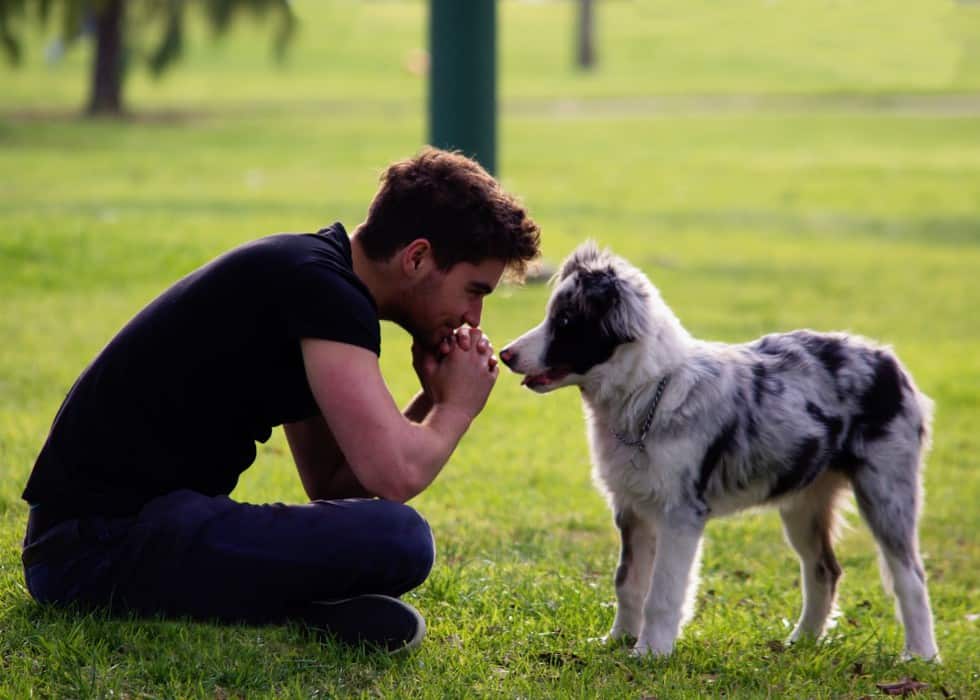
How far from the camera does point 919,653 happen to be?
5.70 m

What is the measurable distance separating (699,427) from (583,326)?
585mm

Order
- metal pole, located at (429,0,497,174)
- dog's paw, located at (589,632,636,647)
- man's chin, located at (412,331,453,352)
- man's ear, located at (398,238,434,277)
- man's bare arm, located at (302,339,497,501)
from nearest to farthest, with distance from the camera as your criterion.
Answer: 1. man's bare arm, located at (302,339,497,501)
2. man's ear, located at (398,238,434,277)
3. man's chin, located at (412,331,453,352)
4. dog's paw, located at (589,632,636,647)
5. metal pole, located at (429,0,497,174)

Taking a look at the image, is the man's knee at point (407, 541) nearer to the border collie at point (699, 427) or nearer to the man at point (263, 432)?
the man at point (263, 432)

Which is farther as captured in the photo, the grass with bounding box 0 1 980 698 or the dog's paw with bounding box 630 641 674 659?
the dog's paw with bounding box 630 641 674 659

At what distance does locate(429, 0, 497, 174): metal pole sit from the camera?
45.6 ft

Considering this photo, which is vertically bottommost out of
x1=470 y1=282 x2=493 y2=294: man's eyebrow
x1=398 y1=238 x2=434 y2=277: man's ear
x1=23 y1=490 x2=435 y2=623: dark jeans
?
x1=23 y1=490 x2=435 y2=623: dark jeans

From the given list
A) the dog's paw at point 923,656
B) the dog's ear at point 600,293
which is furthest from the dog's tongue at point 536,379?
the dog's paw at point 923,656

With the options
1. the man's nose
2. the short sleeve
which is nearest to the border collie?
the man's nose

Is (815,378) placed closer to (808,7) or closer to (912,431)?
(912,431)

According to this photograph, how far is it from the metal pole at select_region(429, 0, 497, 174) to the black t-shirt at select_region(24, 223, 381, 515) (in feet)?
30.3

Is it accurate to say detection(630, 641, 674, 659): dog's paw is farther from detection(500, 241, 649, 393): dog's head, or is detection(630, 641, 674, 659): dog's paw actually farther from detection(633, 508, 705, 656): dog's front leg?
detection(500, 241, 649, 393): dog's head

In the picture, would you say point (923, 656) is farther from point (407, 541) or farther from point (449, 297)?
point (449, 297)

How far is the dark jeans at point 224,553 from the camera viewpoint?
4.80 m

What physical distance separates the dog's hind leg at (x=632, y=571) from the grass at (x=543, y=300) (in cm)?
16
